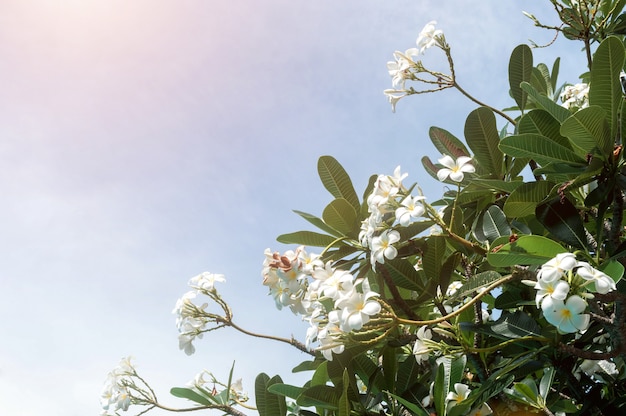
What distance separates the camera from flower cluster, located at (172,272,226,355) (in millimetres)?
2029

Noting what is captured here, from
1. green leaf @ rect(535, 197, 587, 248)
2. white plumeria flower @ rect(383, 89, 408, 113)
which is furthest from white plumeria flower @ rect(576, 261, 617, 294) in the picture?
white plumeria flower @ rect(383, 89, 408, 113)

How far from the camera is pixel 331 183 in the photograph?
194 centimetres

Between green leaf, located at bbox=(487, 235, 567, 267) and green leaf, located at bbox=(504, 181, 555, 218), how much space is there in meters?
0.28

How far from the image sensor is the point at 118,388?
2434 mm

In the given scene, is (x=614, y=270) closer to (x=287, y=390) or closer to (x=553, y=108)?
(x=553, y=108)

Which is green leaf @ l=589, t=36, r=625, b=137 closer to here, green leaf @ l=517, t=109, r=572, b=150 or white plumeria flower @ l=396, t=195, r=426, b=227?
green leaf @ l=517, t=109, r=572, b=150

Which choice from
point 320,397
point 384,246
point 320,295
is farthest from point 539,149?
point 320,397

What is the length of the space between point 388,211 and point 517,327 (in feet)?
1.66

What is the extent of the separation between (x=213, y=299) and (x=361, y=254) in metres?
0.56

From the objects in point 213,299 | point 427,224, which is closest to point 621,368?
point 427,224

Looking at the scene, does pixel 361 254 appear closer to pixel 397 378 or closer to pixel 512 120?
pixel 397 378

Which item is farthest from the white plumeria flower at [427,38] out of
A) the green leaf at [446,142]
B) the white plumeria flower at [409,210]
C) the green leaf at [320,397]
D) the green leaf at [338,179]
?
the green leaf at [320,397]

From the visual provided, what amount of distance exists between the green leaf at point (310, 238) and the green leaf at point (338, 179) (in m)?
0.14

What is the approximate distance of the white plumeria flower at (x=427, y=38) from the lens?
2.52 m
